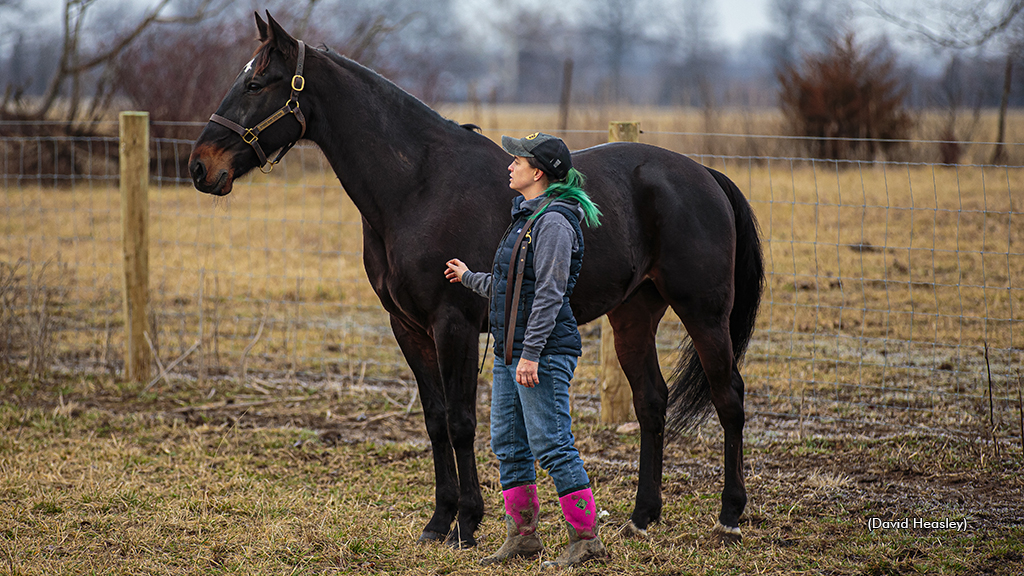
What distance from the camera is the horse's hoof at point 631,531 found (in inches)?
142

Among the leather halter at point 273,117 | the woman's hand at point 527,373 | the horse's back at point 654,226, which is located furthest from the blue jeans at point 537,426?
the leather halter at point 273,117

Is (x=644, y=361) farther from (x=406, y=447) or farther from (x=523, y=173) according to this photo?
(x=406, y=447)

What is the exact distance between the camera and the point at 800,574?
10.3 ft

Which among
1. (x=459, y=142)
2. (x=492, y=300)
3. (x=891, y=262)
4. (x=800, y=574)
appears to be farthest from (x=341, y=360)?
(x=891, y=262)

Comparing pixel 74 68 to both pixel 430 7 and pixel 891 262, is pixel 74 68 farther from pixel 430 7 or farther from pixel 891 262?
pixel 430 7

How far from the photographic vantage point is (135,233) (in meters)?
5.93

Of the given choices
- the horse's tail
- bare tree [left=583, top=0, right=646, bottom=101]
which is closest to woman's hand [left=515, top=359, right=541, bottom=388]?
the horse's tail

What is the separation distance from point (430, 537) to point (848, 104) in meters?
11.5

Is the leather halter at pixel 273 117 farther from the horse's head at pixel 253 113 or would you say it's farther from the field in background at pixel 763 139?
the field in background at pixel 763 139

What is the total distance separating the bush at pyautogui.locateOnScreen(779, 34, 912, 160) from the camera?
12484 millimetres

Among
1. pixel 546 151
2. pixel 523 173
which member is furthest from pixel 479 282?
pixel 546 151

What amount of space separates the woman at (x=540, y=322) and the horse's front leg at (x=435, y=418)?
0.55 meters

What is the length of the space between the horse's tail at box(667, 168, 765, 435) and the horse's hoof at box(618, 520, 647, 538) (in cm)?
70

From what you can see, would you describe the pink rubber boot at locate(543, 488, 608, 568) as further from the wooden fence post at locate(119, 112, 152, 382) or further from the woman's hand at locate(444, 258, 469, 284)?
the wooden fence post at locate(119, 112, 152, 382)
